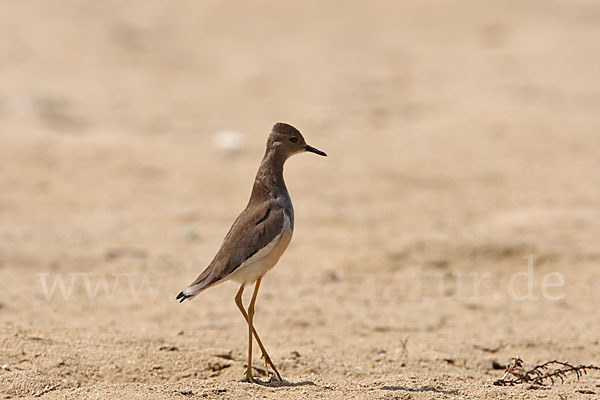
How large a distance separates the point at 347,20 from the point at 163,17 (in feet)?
11.7

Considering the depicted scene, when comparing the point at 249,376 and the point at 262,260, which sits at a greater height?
the point at 262,260

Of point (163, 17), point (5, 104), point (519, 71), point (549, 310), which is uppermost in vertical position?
point (163, 17)

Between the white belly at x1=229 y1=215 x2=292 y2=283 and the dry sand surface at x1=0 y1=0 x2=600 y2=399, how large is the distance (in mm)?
554

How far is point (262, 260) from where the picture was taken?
14.7 feet

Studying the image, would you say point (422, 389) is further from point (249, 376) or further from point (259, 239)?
point (259, 239)

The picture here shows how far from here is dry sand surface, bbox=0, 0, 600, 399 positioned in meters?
4.99

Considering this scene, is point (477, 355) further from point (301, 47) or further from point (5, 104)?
point (301, 47)

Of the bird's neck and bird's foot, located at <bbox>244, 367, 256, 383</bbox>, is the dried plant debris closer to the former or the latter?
bird's foot, located at <bbox>244, 367, 256, 383</bbox>

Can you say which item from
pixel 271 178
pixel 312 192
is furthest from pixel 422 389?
pixel 312 192

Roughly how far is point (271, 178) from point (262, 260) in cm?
55

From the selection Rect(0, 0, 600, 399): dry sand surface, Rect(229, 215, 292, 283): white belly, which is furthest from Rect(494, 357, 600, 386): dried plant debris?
Rect(229, 215, 292, 283): white belly

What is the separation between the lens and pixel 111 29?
14.8 metres

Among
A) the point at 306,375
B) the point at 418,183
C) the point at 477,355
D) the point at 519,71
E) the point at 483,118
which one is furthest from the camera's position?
the point at 519,71

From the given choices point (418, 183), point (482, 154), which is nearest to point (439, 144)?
point (482, 154)
